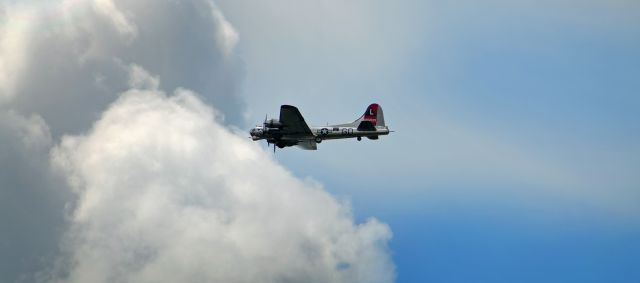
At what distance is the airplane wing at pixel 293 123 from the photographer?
125 metres

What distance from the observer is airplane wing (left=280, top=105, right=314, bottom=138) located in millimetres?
124750

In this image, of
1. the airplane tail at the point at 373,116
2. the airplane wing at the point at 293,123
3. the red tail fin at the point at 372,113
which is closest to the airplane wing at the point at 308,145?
the airplane wing at the point at 293,123

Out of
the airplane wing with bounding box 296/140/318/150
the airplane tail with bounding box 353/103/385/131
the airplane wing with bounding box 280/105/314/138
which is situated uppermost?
the airplane tail with bounding box 353/103/385/131

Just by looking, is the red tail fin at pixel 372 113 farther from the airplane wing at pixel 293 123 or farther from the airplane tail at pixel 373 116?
the airplane wing at pixel 293 123

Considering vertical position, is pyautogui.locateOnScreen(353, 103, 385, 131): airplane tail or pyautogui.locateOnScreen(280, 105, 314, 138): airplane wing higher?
pyautogui.locateOnScreen(353, 103, 385, 131): airplane tail

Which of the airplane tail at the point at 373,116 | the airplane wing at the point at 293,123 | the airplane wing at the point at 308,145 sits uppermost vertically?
Result: the airplane tail at the point at 373,116

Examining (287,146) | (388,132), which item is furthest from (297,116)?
(388,132)

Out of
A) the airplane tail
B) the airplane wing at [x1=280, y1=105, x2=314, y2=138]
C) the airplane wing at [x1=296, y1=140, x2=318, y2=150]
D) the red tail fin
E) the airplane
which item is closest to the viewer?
the airplane wing at [x1=280, y1=105, x2=314, y2=138]

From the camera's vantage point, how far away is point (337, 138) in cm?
13500

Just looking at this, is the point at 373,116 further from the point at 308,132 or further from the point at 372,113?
the point at 308,132

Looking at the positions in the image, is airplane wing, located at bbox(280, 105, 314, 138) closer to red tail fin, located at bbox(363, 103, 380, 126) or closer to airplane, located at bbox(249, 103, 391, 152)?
airplane, located at bbox(249, 103, 391, 152)

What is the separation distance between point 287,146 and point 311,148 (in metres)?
5.10

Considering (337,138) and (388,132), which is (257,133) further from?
(388,132)

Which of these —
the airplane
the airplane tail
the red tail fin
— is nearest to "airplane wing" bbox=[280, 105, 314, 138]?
the airplane
